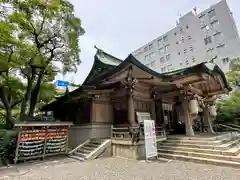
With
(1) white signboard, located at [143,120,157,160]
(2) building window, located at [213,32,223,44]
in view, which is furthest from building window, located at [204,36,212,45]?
(1) white signboard, located at [143,120,157,160]

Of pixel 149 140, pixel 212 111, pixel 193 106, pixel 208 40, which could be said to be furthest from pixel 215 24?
pixel 149 140

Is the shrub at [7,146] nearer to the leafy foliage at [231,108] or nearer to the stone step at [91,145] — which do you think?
the stone step at [91,145]

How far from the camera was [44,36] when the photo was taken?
11.1 metres

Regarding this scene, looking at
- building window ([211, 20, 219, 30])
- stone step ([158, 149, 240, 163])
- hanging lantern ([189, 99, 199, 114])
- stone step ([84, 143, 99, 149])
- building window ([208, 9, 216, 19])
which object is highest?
building window ([208, 9, 216, 19])

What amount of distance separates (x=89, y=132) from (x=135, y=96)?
11.7ft

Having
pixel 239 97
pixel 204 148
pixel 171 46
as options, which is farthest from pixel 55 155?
pixel 171 46

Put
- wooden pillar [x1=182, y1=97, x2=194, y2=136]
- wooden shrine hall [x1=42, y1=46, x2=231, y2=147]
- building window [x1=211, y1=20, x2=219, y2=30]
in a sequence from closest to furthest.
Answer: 1. wooden shrine hall [x1=42, y1=46, x2=231, y2=147]
2. wooden pillar [x1=182, y1=97, x2=194, y2=136]
3. building window [x1=211, y1=20, x2=219, y2=30]

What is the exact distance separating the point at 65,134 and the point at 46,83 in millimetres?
6019

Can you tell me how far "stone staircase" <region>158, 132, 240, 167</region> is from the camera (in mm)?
6176

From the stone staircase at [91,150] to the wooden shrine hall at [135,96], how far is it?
0.81 m

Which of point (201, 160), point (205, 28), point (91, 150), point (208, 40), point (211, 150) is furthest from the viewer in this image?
point (205, 28)

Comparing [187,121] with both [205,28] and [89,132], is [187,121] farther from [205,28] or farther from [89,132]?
[205,28]

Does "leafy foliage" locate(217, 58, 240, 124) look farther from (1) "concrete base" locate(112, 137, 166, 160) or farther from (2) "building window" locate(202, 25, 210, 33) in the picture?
(2) "building window" locate(202, 25, 210, 33)

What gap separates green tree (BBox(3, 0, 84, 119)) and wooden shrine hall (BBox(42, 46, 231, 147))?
8.37 ft
